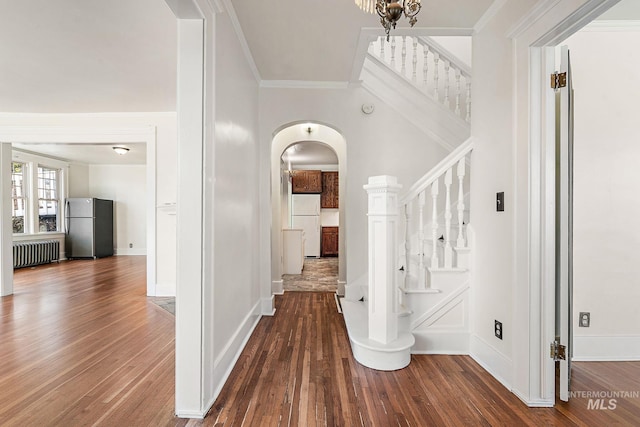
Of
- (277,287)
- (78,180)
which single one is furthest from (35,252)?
(277,287)

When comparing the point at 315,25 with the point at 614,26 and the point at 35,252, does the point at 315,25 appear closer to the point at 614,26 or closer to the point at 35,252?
the point at 614,26

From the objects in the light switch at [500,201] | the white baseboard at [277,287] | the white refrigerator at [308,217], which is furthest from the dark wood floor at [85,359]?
the white refrigerator at [308,217]

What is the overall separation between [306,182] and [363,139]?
16.4 ft

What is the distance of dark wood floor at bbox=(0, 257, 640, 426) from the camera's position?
1.67m

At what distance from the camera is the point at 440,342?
2.47 metres

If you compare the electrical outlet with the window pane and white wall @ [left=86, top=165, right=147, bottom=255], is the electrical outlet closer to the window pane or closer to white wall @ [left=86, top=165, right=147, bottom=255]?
white wall @ [left=86, top=165, right=147, bottom=255]

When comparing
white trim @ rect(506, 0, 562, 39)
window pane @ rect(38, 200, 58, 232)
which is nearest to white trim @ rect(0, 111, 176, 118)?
window pane @ rect(38, 200, 58, 232)

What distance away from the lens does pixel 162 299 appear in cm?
421

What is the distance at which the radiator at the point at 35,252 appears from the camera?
637 cm

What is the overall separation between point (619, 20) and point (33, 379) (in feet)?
16.0

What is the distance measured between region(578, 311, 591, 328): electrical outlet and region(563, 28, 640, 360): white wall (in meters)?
0.03

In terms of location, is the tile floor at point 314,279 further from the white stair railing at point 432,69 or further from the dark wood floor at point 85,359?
the white stair railing at point 432,69

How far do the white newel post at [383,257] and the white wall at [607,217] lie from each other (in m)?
1.37

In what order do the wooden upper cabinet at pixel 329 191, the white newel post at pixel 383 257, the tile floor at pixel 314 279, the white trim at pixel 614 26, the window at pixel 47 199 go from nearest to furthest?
the white newel post at pixel 383 257 → the white trim at pixel 614 26 → the tile floor at pixel 314 279 → the window at pixel 47 199 → the wooden upper cabinet at pixel 329 191
